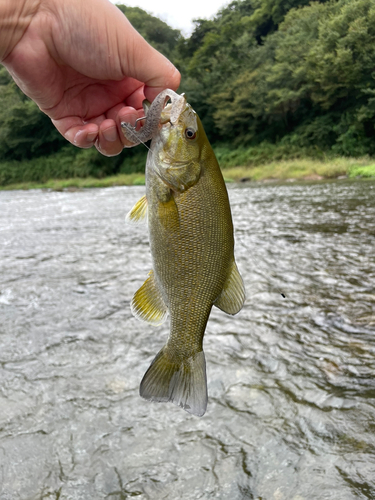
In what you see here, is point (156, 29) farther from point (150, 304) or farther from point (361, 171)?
point (150, 304)

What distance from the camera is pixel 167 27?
80562 mm

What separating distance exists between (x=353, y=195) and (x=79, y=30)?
15753mm

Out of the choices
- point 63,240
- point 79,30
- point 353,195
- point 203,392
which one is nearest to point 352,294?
point 203,392

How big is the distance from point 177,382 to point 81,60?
6.26 feet

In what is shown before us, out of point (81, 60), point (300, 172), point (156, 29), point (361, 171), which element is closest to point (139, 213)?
point (81, 60)

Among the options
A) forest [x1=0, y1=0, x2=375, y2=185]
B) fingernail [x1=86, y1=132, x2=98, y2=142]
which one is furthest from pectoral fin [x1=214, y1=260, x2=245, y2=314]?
forest [x1=0, y1=0, x2=375, y2=185]

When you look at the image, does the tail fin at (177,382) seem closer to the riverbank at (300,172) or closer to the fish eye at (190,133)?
the fish eye at (190,133)

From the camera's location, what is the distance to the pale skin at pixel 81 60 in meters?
2.15

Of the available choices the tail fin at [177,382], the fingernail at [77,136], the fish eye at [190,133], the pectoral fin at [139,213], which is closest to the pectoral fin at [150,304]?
the tail fin at [177,382]

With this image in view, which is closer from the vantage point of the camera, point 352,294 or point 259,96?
point 352,294

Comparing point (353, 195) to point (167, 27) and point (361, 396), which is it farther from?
point (167, 27)

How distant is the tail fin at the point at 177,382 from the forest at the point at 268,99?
119 ft

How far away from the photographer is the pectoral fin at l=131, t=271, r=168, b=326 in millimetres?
1981

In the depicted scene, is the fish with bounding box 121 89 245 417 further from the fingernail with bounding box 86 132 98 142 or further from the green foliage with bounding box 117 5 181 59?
the green foliage with bounding box 117 5 181 59
